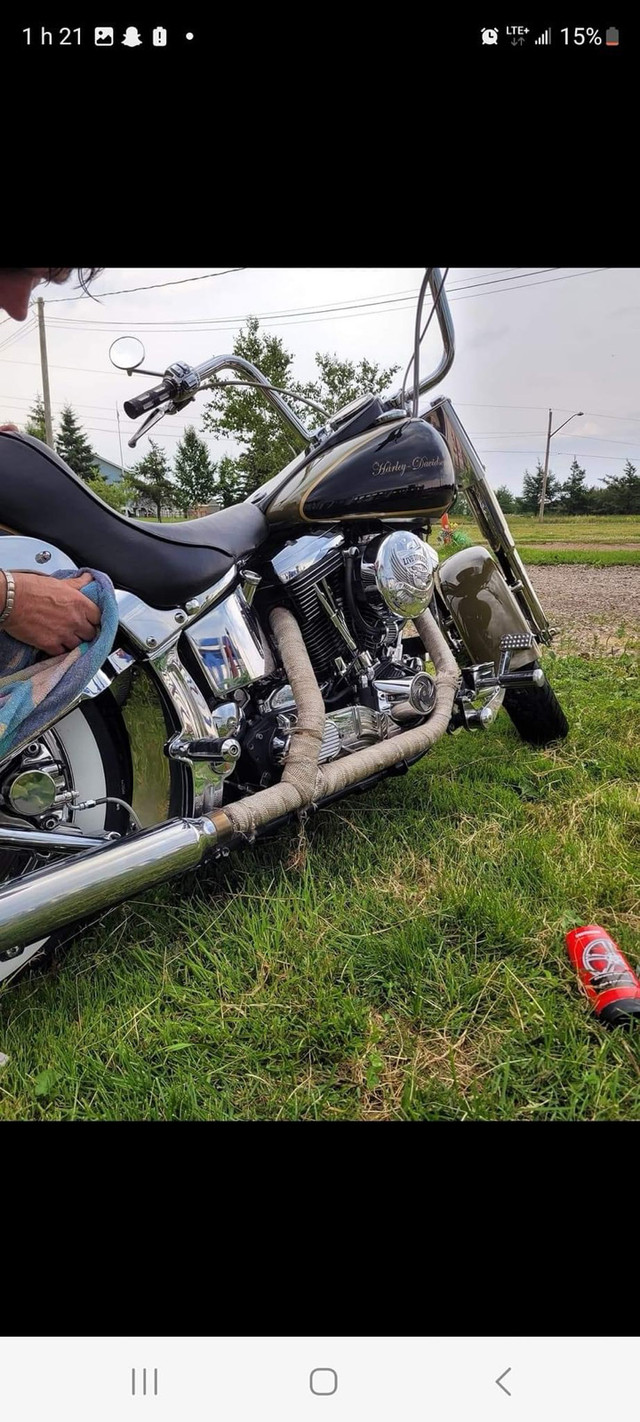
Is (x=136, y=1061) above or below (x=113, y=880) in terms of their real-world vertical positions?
below

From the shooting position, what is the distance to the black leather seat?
1.25 m

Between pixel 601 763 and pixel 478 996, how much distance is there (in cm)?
123

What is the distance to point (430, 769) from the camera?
8.02 feet

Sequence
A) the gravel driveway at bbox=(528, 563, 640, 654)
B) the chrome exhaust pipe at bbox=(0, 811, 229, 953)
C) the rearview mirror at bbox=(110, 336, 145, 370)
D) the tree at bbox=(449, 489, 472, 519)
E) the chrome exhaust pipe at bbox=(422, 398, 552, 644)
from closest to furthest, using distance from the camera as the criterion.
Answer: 1. the chrome exhaust pipe at bbox=(0, 811, 229, 953)
2. the rearview mirror at bbox=(110, 336, 145, 370)
3. the chrome exhaust pipe at bbox=(422, 398, 552, 644)
4. the tree at bbox=(449, 489, 472, 519)
5. the gravel driveway at bbox=(528, 563, 640, 654)

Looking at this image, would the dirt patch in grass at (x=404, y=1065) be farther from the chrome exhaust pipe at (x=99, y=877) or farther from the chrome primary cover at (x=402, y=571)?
the chrome primary cover at (x=402, y=571)

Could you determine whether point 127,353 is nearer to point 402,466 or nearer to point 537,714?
point 402,466

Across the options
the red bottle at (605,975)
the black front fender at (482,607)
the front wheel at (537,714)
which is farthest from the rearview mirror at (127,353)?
the front wheel at (537,714)

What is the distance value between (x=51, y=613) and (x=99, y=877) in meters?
0.46

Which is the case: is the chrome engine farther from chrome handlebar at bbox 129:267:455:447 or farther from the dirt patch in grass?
the dirt patch in grass

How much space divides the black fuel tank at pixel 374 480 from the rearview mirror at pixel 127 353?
0.45 metres

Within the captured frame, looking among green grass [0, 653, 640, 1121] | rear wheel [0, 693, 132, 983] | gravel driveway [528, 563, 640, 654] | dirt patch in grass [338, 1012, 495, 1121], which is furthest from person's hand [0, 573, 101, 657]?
gravel driveway [528, 563, 640, 654]

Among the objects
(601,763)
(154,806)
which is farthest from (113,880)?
(601,763)
